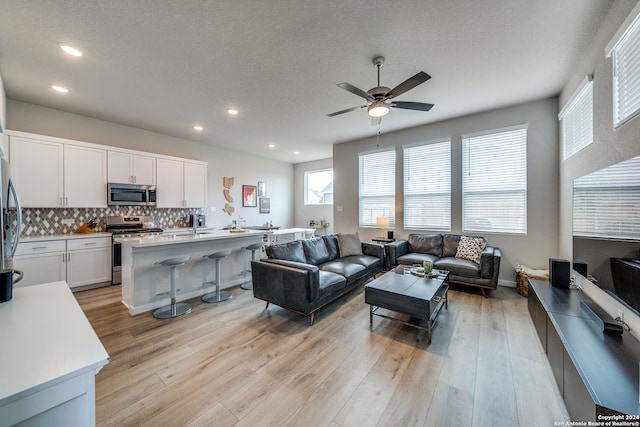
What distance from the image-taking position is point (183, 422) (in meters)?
1.58

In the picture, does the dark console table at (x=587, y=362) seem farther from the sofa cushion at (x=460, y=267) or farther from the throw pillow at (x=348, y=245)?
the throw pillow at (x=348, y=245)

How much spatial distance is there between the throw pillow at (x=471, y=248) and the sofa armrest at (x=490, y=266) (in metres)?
0.31

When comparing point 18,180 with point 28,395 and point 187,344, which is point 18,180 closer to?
point 187,344

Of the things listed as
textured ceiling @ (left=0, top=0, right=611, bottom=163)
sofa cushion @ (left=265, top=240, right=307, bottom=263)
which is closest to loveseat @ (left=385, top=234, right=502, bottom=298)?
sofa cushion @ (left=265, top=240, right=307, bottom=263)

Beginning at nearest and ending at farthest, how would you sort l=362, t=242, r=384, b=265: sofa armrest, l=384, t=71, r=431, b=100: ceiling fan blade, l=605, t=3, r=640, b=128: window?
l=605, t=3, r=640, b=128: window
l=384, t=71, r=431, b=100: ceiling fan blade
l=362, t=242, r=384, b=265: sofa armrest

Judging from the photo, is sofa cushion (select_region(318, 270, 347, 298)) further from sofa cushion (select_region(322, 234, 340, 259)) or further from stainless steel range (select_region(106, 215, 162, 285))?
stainless steel range (select_region(106, 215, 162, 285))

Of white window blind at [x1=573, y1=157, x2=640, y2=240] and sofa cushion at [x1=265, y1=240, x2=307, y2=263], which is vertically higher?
white window blind at [x1=573, y1=157, x2=640, y2=240]

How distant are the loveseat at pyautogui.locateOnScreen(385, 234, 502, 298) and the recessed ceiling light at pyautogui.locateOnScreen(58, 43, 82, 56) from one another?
4.88 m

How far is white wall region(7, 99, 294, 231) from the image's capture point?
12.8 feet

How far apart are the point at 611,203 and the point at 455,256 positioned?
2.59 meters

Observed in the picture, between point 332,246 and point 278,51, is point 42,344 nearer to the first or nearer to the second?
point 278,51

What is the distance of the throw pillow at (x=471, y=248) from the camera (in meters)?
4.06

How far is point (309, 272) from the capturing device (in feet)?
9.11

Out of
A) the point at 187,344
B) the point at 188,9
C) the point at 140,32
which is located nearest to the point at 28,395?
the point at 187,344
